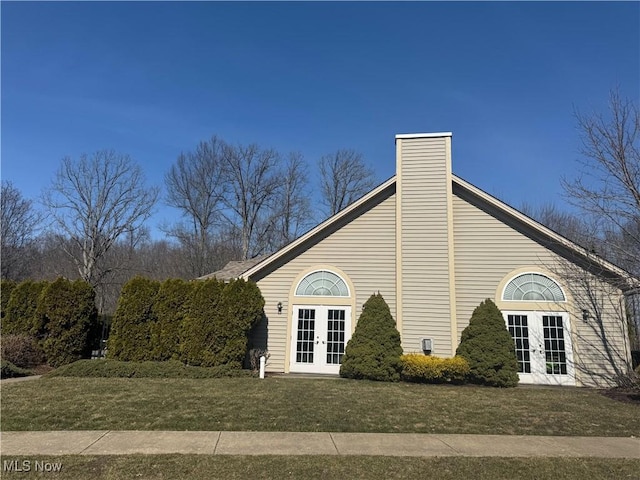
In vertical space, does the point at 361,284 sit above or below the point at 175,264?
below

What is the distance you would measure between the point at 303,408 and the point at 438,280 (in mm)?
7111

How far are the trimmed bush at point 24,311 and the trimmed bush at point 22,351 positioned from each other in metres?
0.39

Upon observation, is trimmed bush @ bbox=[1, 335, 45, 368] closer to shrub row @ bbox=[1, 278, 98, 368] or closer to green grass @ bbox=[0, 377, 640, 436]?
shrub row @ bbox=[1, 278, 98, 368]

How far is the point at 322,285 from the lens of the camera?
1440 cm

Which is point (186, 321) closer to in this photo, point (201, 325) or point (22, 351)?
point (201, 325)

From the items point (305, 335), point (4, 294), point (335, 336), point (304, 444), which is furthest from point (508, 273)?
point (4, 294)

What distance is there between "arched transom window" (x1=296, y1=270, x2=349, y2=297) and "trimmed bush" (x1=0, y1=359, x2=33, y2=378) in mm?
8643

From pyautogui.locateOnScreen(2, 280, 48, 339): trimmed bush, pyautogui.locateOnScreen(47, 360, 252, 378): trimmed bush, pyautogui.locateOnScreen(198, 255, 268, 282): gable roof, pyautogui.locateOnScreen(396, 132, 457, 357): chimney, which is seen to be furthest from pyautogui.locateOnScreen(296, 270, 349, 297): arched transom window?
pyautogui.locateOnScreen(2, 280, 48, 339): trimmed bush

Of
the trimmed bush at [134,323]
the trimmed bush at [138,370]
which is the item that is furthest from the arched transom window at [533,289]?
the trimmed bush at [134,323]

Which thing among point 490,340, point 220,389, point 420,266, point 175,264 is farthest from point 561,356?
point 175,264

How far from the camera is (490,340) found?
12250mm

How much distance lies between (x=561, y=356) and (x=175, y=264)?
30.5 m

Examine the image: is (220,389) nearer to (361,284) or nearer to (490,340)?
(361,284)

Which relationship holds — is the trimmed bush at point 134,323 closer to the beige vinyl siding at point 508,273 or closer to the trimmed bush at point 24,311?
the trimmed bush at point 24,311
